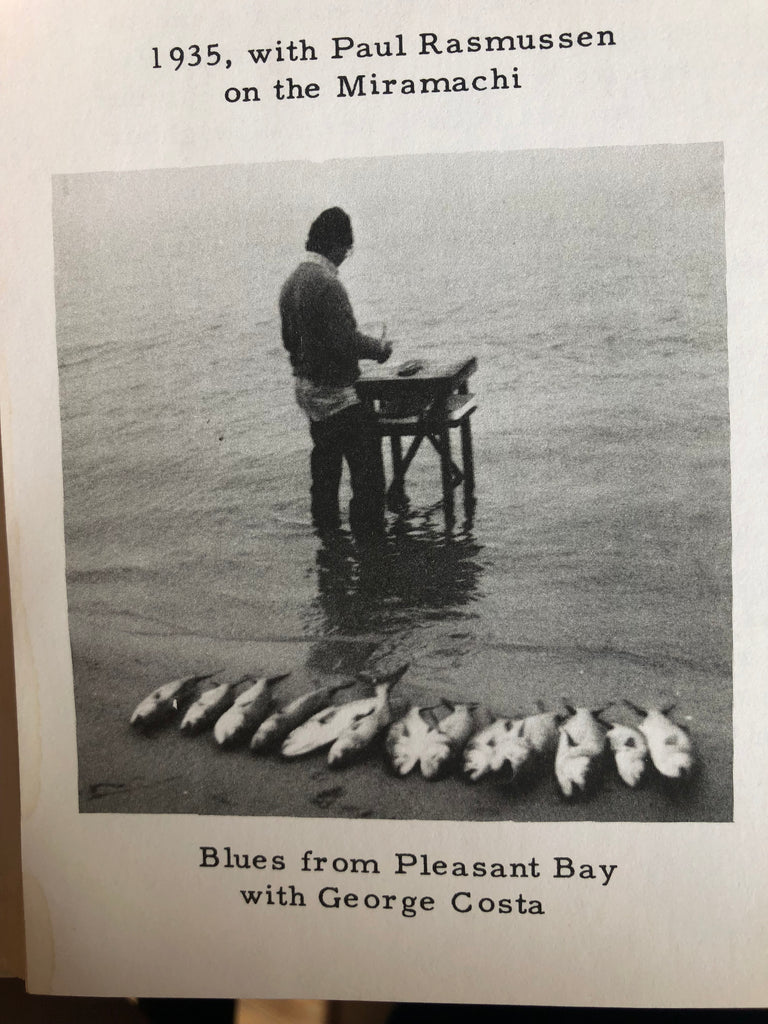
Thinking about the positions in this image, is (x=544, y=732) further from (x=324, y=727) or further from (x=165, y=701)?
(x=165, y=701)

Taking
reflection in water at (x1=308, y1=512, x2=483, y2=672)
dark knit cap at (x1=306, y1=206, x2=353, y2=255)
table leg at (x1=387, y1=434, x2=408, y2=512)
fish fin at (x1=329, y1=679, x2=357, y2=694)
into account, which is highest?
dark knit cap at (x1=306, y1=206, x2=353, y2=255)

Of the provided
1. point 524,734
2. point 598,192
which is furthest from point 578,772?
point 598,192

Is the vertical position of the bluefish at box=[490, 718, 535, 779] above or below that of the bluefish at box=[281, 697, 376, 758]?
below

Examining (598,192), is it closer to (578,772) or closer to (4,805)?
(578,772)

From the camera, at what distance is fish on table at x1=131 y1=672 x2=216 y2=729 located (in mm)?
585

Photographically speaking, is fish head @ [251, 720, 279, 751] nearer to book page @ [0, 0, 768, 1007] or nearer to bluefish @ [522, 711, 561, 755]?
book page @ [0, 0, 768, 1007]

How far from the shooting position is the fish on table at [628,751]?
0.57 m

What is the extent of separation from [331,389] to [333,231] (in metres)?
0.10

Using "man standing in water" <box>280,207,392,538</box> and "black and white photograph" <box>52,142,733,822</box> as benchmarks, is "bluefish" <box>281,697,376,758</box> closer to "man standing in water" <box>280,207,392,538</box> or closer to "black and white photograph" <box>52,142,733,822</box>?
"black and white photograph" <box>52,142,733,822</box>

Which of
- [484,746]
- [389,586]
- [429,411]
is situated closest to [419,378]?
[429,411]

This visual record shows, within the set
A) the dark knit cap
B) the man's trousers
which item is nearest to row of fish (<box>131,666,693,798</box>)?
the man's trousers

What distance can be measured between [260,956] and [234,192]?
0.49m

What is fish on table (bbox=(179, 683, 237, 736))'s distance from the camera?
58 cm

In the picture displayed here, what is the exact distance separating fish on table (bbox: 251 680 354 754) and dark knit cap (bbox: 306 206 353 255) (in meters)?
0.28
